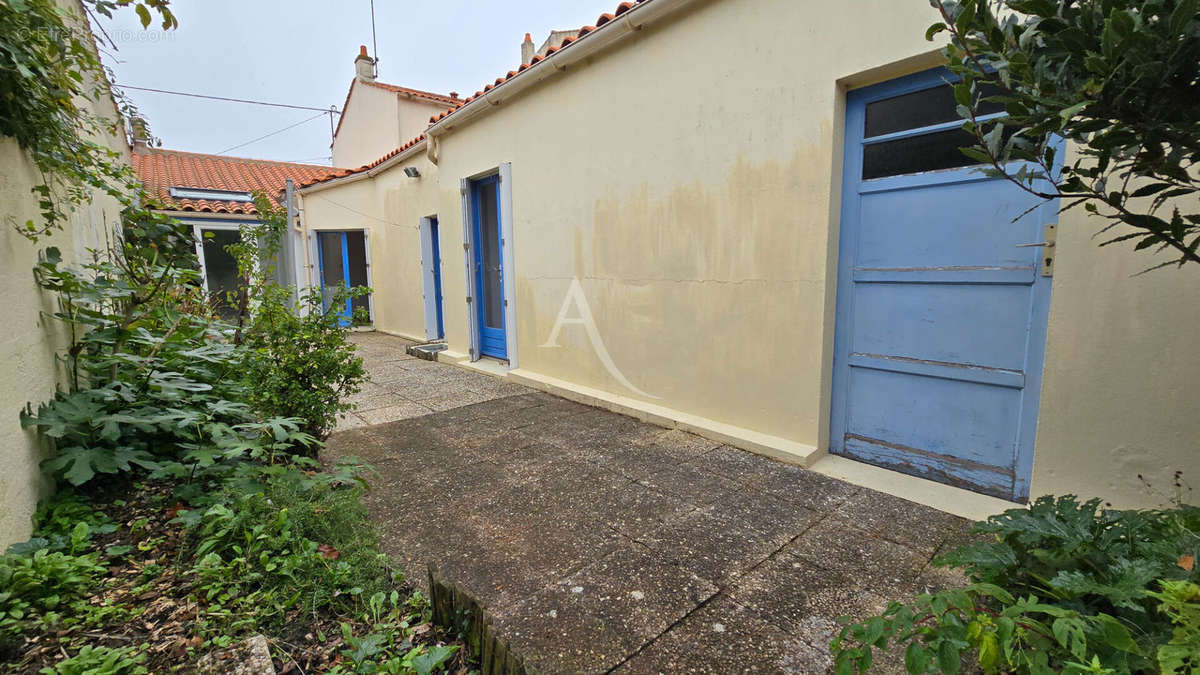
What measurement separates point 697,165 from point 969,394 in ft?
7.55

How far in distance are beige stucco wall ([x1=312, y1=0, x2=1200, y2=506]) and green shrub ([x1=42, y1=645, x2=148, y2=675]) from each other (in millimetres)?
3238

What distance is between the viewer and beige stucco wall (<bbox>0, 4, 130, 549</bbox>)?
1499mm

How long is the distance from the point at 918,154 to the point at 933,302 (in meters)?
0.85

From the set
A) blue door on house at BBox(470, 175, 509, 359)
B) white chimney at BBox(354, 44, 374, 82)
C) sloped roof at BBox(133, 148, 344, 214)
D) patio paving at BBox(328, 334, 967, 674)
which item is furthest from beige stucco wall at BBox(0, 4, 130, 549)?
white chimney at BBox(354, 44, 374, 82)

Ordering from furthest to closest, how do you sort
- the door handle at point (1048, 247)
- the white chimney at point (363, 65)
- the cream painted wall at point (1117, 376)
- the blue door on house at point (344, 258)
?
1. the white chimney at point (363, 65)
2. the blue door on house at point (344, 258)
3. the door handle at point (1048, 247)
4. the cream painted wall at point (1117, 376)

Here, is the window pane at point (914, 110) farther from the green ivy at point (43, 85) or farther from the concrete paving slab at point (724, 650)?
the green ivy at point (43, 85)

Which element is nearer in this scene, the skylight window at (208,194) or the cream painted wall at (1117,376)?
the cream painted wall at (1117,376)

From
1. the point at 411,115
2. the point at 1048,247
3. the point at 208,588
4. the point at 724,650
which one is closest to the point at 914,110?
the point at 1048,247

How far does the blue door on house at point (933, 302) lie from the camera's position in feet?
8.26

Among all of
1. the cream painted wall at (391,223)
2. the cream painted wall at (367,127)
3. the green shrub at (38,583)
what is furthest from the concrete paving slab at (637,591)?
the cream painted wall at (367,127)

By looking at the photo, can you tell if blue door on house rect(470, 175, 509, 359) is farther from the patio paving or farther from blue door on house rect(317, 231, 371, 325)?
blue door on house rect(317, 231, 371, 325)

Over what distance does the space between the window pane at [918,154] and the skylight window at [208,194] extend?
11798 mm

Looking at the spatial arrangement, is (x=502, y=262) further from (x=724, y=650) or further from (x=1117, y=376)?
(x=1117, y=376)

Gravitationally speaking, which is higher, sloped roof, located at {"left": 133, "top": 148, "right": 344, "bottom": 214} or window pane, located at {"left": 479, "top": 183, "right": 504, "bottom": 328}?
sloped roof, located at {"left": 133, "top": 148, "right": 344, "bottom": 214}
